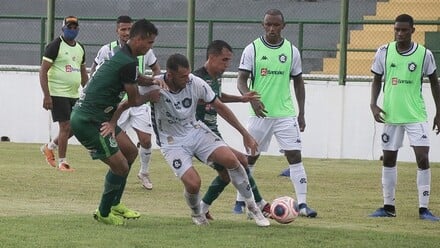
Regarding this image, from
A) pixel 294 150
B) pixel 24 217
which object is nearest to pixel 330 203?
pixel 294 150

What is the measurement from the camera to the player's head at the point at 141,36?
11.9m

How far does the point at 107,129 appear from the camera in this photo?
12055 millimetres

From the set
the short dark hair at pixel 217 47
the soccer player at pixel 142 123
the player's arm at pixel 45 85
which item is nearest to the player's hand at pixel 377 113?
the short dark hair at pixel 217 47

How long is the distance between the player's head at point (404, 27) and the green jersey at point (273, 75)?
4.34 ft

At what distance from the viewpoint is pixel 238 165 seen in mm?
12336

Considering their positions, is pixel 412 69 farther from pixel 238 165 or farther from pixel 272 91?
pixel 238 165

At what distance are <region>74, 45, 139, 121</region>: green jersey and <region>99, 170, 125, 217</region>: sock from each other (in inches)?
24.0

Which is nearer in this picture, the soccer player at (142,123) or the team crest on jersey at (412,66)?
the team crest on jersey at (412,66)

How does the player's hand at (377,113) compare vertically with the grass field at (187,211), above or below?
above

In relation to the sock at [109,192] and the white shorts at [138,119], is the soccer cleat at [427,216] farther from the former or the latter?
the white shorts at [138,119]

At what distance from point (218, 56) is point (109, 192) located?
6.21ft

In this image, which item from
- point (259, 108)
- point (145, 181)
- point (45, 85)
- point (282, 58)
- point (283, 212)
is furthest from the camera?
point (45, 85)

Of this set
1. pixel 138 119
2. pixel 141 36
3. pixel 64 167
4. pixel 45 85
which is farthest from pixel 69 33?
pixel 141 36

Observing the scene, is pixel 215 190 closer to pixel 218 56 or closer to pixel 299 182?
pixel 218 56
